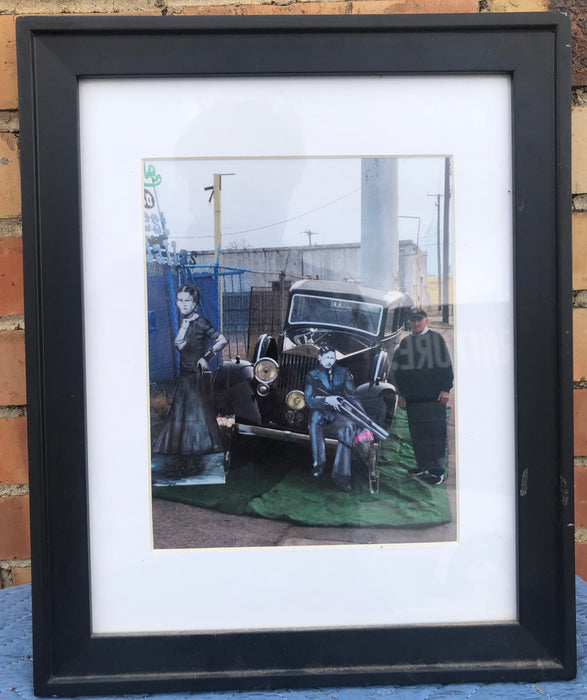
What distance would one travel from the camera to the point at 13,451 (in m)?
0.77

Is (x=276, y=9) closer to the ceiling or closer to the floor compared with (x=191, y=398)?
closer to the ceiling

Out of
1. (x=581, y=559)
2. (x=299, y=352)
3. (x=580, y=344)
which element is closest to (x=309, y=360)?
(x=299, y=352)

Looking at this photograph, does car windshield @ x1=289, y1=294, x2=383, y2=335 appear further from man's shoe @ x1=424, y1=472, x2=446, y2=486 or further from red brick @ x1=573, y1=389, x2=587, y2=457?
red brick @ x1=573, y1=389, x2=587, y2=457

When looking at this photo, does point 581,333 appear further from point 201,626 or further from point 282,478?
point 201,626

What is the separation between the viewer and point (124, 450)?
61cm

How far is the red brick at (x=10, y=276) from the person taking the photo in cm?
75

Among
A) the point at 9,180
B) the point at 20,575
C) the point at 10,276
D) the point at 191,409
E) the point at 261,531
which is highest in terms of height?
the point at 9,180

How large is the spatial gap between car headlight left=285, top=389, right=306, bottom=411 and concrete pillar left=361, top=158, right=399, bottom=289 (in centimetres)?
13

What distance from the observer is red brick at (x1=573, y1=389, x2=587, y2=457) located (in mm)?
769

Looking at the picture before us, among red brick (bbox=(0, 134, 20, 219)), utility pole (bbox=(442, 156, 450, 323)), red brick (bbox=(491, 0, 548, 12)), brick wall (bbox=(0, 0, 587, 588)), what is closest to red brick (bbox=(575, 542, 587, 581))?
brick wall (bbox=(0, 0, 587, 588))

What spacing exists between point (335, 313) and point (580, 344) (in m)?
0.35

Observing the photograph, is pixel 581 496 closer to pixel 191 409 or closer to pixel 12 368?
pixel 191 409

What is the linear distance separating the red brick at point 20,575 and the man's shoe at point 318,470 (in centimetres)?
43

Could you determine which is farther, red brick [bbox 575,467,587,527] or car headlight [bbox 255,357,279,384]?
red brick [bbox 575,467,587,527]
